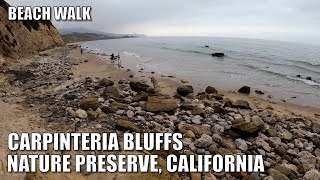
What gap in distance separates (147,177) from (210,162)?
2.89 metres

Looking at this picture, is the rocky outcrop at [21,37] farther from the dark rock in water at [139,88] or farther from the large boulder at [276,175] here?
the large boulder at [276,175]

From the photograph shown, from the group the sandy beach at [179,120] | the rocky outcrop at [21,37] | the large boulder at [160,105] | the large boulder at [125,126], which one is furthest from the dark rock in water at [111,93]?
the rocky outcrop at [21,37]

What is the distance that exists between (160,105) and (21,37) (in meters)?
33.0

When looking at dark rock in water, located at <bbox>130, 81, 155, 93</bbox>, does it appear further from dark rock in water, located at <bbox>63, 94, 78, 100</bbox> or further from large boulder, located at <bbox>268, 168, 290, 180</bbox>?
large boulder, located at <bbox>268, 168, 290, 180</bbox>

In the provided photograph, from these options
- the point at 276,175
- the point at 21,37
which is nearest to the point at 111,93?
the point at 276,175

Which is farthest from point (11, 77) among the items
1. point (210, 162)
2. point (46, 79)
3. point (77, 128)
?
point (210, 162)

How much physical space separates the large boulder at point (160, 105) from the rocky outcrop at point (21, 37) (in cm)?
2140

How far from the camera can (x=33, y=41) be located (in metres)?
46.9

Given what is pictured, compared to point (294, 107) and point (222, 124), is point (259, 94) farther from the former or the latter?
point (222, 124)

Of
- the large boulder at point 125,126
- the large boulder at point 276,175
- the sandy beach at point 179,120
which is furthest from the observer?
the large boulder at point 125,126

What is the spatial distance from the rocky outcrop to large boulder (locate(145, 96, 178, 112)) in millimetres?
21396

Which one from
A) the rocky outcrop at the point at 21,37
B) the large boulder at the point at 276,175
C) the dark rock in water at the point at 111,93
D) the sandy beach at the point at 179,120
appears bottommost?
the large boulder at the point at 276,175

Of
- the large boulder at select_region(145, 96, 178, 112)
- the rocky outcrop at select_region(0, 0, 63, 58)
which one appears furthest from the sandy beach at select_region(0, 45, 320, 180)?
the rocky outcrop at select_region(0, 0, 63, 58)

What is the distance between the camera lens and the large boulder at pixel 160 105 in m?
14.1
